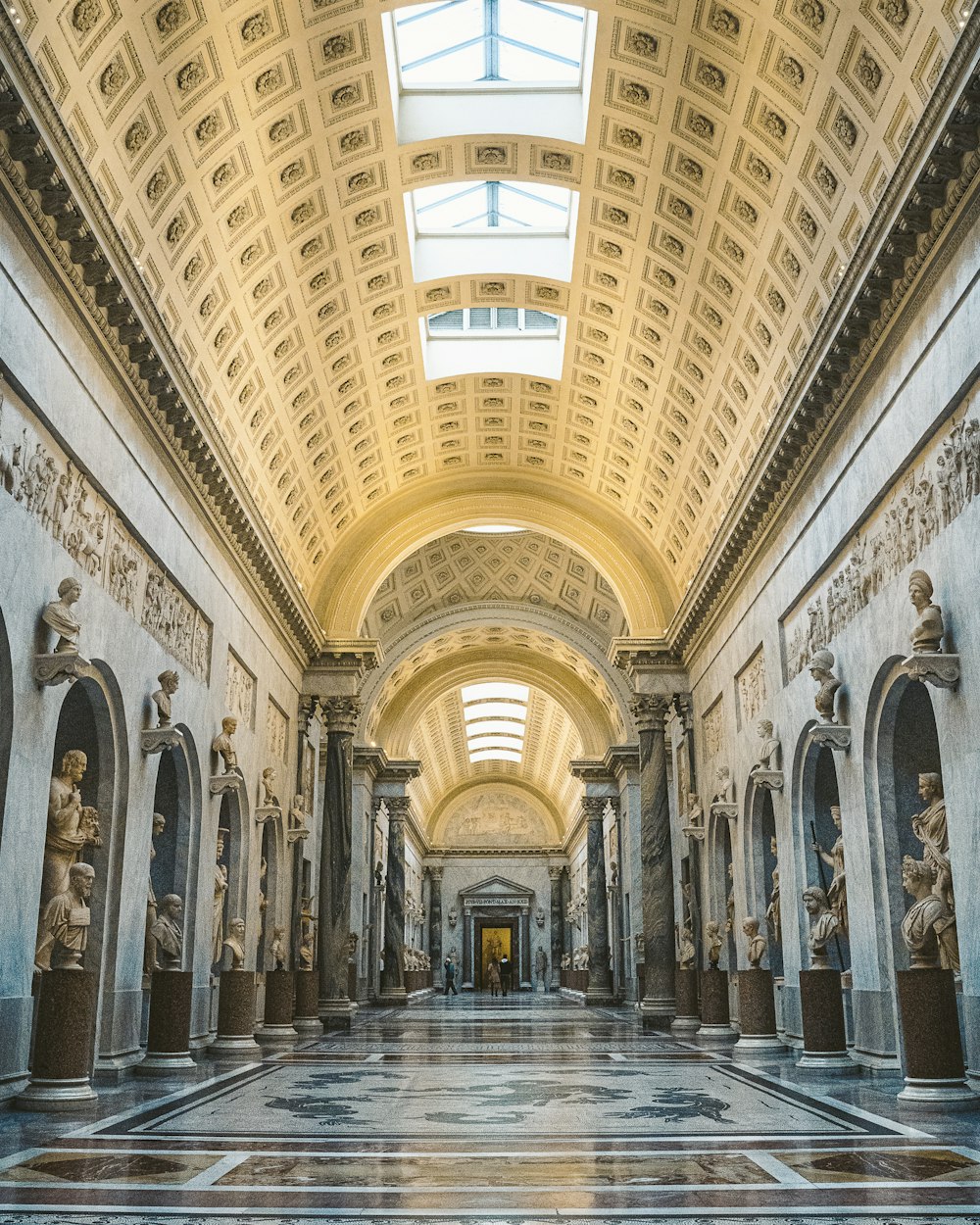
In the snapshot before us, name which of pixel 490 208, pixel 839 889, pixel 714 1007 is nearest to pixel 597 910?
pixel 714 1007

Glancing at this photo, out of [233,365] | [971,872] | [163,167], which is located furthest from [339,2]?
[971,872]

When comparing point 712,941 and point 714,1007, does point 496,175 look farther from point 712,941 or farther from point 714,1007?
point 714,1007

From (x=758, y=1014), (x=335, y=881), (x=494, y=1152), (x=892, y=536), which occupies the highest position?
(x=892, y=536)

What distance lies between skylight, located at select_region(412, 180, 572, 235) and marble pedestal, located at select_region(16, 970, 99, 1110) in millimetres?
13929

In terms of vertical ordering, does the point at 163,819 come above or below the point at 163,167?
below

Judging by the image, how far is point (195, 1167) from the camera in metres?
6.83

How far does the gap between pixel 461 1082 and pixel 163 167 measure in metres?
10.7

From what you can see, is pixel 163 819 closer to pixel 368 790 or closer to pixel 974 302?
pixel 974 302

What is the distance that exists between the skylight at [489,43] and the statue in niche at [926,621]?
9539 mm

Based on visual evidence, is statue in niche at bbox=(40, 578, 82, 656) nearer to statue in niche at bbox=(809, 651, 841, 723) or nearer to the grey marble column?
statue in niche at bbox=(809, 651, 841, 723)

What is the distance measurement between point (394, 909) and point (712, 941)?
1772cm

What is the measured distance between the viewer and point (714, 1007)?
18.9m

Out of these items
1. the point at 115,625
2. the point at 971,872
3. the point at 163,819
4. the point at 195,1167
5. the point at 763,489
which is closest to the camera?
the point at 195,1167

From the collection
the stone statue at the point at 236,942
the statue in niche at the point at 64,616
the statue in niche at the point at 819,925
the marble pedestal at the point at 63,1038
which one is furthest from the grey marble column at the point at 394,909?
the statue in niche at the point at 64,616
